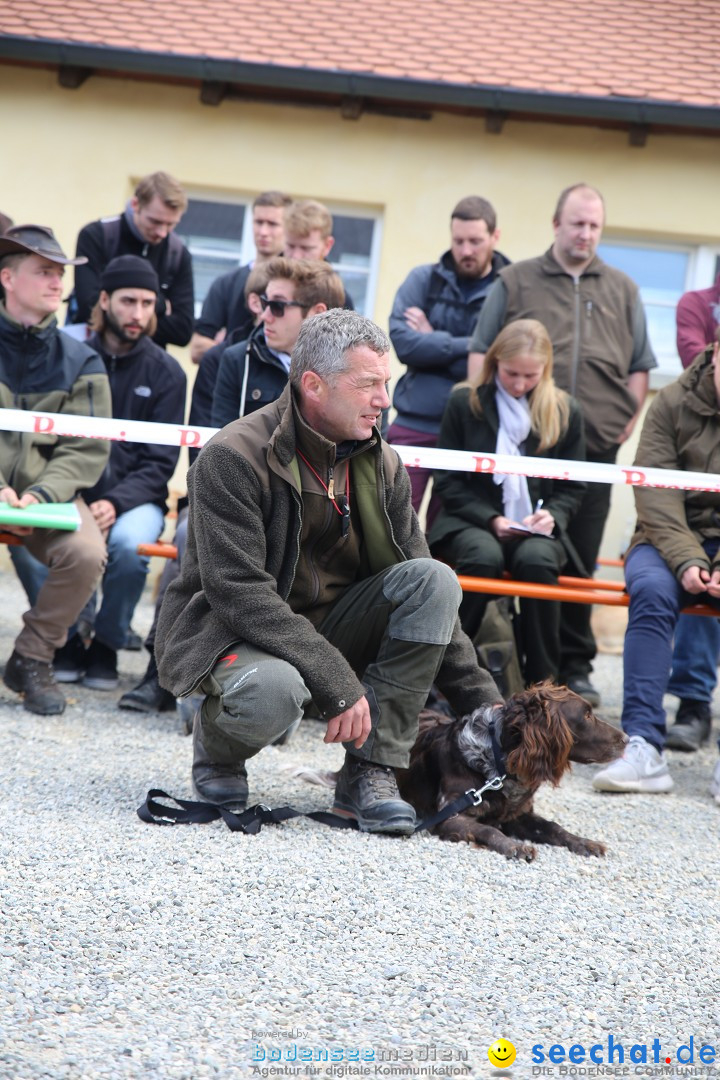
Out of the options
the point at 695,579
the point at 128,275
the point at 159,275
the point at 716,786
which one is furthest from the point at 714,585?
the point at 159,275

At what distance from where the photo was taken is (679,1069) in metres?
2.87

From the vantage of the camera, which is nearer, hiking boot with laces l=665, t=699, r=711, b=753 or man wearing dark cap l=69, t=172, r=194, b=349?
hiking boot with laces l=665, t=699, r=711, b=753

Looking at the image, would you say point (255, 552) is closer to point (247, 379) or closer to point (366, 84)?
point (247, 379)

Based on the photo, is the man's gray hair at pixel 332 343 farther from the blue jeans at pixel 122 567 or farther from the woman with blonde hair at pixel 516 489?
the blue jeans at pixel 122 567

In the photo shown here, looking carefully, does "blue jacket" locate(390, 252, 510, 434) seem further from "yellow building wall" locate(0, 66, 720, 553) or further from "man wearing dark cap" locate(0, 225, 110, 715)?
"yellow building wall" locate(0, 66, 720, 553)

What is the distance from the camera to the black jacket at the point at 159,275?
7.84 m

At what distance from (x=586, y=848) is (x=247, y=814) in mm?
1258

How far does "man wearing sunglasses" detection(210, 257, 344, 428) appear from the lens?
620cm

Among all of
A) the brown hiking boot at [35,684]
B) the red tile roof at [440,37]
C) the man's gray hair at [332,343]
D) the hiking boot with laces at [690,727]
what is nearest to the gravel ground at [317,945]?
the brown hiking boot at [35,684]

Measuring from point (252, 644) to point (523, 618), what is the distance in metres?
2.70

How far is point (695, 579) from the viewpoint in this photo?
6.07m

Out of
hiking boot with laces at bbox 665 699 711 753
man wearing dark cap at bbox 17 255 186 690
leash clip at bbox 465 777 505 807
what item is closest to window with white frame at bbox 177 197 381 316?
man wearing dark cap at bbox 17 255 186 690

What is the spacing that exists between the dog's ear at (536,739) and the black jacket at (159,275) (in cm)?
432

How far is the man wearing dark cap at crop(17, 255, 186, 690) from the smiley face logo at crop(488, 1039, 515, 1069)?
14.5 feet
